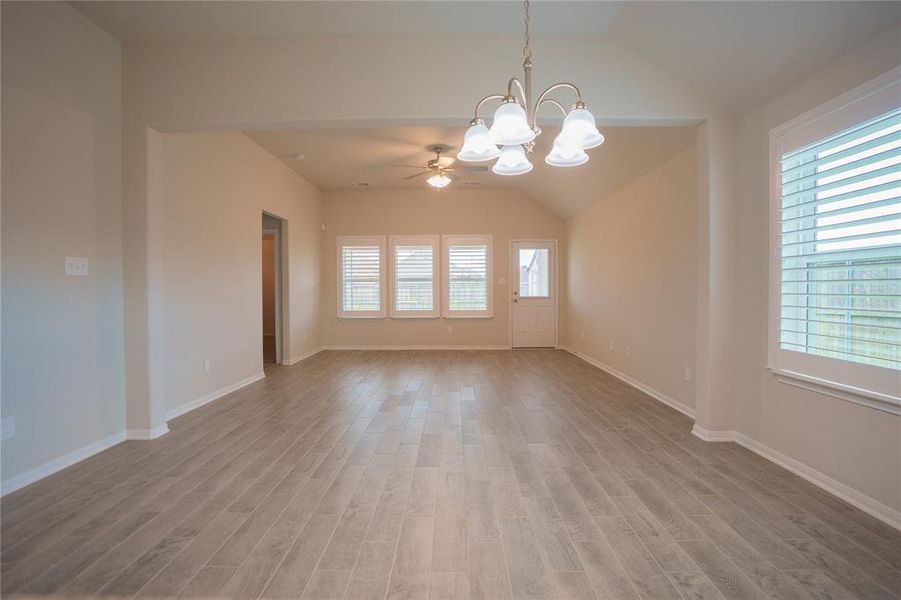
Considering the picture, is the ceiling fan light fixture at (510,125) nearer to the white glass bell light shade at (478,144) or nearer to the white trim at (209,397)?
the white glass bell light shade at (478,144)

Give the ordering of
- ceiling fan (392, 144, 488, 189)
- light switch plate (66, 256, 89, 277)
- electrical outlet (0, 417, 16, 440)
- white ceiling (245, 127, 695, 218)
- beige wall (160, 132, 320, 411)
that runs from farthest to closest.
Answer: ceiling fan (392, 144, 488, 189) → white ceiling (245, 127, 695, 218) → beige wall (160, 132, 320, 411) → light switch plate (66, 256, 89, 277) → electrical outlet (0, 417, 16, 440)

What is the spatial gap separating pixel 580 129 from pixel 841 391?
2153mm

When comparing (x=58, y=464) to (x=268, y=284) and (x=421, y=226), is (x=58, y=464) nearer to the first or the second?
(x=421, y=226)

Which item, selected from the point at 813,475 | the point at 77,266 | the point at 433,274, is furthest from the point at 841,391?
the point at 433,274

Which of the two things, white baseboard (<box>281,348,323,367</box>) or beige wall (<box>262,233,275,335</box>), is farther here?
beige wall (<box>262,233,275,335</box>)

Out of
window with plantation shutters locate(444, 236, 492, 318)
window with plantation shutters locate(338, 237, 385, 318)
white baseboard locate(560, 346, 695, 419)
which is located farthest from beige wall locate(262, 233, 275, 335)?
white baseboard locate(560, 346, 695, 419)

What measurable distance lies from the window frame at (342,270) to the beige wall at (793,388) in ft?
18.8

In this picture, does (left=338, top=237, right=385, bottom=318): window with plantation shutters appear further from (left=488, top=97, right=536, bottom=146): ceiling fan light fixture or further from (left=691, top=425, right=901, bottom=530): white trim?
(left=488, top=97, right=536, bottom=146): ceiling fan light fixture

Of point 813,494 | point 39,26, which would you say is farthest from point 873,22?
point 39,26

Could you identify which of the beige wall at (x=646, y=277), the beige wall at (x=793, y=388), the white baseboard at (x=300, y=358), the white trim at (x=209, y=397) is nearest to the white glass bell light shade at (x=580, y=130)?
the beige wall at (x=793, y=388)

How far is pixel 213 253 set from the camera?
14.0 ft

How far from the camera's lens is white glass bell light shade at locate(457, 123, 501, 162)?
1.83m

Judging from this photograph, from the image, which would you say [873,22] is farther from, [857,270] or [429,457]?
[429,457]

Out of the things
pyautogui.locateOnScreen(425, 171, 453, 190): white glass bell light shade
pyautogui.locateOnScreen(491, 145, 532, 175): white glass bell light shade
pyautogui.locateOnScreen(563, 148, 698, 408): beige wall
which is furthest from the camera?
pyautogui.locateOnScreen(425, 171, 453, 190): white glass bell light shade
